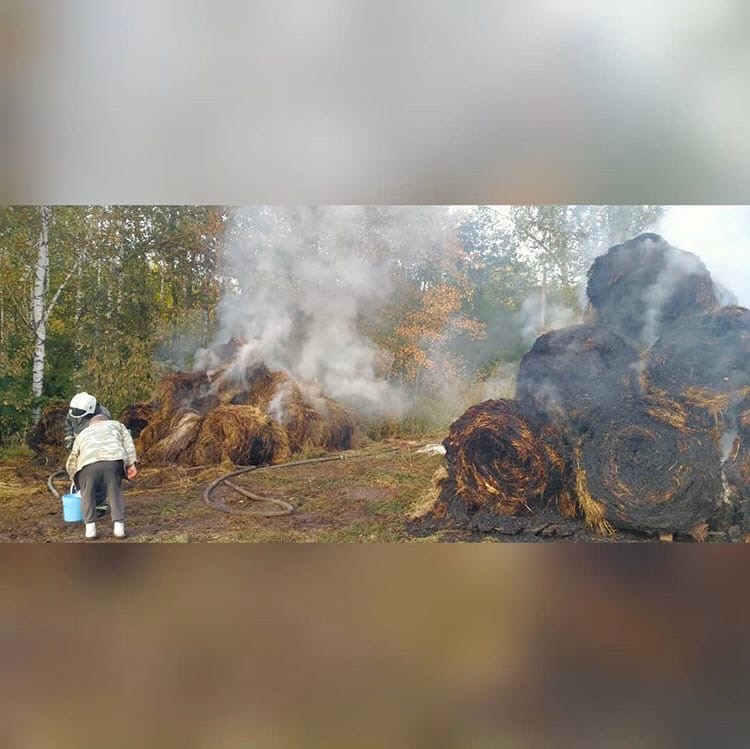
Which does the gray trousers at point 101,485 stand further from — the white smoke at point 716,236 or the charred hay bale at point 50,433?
the white smoke at point 716,236

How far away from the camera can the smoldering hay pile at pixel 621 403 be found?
8.88 feet

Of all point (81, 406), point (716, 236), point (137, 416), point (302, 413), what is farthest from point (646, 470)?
point (81, 406)

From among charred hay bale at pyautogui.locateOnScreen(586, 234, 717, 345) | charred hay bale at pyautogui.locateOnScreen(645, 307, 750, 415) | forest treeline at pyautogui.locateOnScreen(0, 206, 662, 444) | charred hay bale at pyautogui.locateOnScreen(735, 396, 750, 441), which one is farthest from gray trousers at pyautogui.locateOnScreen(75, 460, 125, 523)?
charred hay bale at pyautogui.locateOnScreen(735, 396, 750, 441)

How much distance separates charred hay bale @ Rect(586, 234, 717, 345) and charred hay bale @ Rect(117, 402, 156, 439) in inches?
82.1

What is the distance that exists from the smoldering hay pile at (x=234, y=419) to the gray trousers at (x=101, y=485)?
15 centimetres

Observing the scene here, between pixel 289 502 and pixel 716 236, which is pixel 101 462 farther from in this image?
pixel 716 236

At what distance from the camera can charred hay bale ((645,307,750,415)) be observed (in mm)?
2709

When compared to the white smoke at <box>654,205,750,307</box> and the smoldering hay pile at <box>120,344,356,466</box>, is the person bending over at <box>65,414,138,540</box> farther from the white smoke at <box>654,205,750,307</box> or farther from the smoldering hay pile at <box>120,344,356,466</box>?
the white smoke at <box>654,205,750,307</box>

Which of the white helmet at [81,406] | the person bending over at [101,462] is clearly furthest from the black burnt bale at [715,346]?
the white helmet at [81,406]

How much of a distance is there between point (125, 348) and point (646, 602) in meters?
2.65

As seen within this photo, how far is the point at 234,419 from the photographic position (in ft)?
9.11
